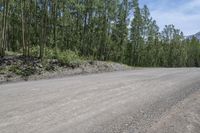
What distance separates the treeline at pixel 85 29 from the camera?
30.6 metres

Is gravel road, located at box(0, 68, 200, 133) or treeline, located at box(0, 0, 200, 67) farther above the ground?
treeline, located at box(0, 0, 200, 67)

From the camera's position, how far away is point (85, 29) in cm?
4419

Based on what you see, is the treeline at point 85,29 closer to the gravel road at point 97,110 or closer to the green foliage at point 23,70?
the green foliage at point 23,70

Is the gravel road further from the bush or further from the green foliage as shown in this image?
the bush

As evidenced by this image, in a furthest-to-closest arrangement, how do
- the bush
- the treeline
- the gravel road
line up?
the treeline < the bush < the gravel road

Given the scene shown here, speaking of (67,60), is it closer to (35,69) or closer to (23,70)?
(35,69)

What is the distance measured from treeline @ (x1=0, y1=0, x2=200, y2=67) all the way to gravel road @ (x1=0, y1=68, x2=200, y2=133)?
11.6m

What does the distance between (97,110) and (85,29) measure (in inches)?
1378

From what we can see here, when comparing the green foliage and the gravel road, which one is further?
the green foliage

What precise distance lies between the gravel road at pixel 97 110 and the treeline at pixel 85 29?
11.6m

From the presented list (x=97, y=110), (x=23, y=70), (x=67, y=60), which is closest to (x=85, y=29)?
(x=67, y=60)

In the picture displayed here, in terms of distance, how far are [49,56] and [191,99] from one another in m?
14.8

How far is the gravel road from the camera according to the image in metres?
7.92

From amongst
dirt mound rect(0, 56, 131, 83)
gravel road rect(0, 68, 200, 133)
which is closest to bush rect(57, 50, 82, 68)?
dirt mound rect(0, 56, 131, 83)
